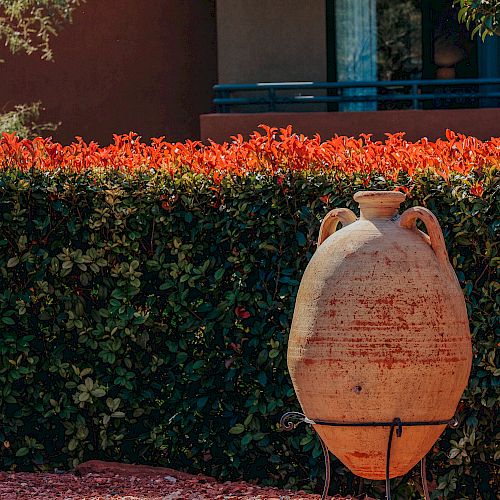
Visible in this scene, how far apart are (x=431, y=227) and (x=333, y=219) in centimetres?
53

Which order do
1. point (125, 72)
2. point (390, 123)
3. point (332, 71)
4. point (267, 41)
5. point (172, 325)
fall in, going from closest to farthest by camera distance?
1. point (172, 325)
2. point (390, 123)
3. point (267, 41)
4. point (125, 72)
5. point (332, 71)

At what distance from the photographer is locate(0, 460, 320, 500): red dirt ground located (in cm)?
587

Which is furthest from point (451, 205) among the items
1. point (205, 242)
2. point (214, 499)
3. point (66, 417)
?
point (66, 417)

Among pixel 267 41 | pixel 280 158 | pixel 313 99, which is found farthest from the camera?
pixel 267 41

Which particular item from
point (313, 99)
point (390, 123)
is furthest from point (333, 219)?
point (313, 99)

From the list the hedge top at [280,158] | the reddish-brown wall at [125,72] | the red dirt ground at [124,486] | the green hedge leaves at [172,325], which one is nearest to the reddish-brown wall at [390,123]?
the reddish-brown wall at [125,72]

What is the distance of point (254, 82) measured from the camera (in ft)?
40.3

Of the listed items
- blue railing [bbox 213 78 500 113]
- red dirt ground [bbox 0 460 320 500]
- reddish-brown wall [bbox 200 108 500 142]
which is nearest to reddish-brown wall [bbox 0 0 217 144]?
blue railing [bbox 213 78 500 113]

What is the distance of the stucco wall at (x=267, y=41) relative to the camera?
1227 cm

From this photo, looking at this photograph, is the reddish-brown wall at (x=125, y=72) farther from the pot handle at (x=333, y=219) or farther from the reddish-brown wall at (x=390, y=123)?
the pot handle at (x=333, y=219)

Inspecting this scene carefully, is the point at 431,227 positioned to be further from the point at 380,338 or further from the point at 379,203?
the point at 380,338

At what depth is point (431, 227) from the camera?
4758 millimetres

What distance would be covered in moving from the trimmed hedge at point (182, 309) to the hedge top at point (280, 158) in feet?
0.06

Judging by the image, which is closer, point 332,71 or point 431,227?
point 431,227
